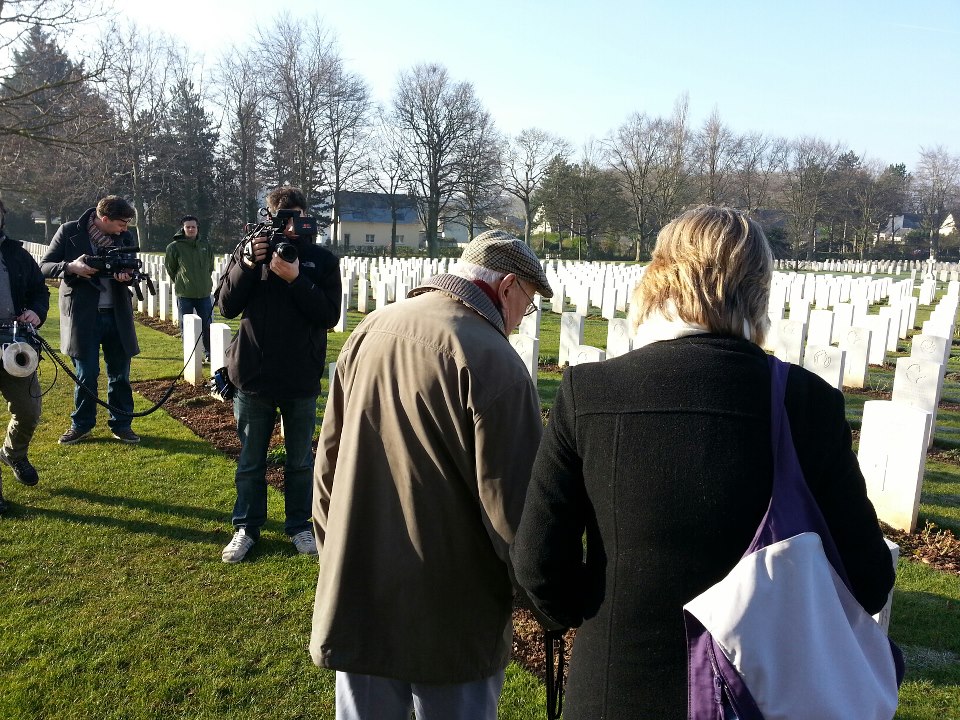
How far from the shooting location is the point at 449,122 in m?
48.4

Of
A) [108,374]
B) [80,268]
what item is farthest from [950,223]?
[80,268]

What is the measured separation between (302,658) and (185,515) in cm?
191

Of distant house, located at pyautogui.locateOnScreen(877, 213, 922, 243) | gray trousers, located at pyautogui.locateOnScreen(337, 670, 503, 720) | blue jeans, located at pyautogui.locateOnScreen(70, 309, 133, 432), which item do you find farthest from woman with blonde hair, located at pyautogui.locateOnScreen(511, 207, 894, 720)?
distant house, located at pyautogui.locateOnScreen(877, 213, 922, 243)

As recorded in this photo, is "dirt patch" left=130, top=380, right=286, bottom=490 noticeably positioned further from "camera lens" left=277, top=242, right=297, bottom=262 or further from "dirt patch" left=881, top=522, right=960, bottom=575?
"dirt patch" left=881, top=522, right=960, bottom=575

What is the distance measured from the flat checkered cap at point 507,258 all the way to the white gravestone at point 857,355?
8603 mm

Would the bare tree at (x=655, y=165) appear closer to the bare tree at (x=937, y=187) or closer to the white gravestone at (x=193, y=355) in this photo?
the bare tree at (x=937, y=187)

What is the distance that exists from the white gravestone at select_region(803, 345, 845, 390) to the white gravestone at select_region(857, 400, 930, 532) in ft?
9.10

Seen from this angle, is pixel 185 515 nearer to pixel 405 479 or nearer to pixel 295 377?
pixel 295 377

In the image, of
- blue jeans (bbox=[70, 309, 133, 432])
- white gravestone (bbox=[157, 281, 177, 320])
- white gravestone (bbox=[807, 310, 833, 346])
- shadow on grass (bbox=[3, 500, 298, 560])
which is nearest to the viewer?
shadow on grass (bbox=[3, 500, 298, 560])

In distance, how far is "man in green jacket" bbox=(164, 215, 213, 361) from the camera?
9.57m

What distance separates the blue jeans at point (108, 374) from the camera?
603 centimetres

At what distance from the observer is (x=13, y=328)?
4789 mm

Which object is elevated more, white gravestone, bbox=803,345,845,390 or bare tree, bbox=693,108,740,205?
bare tree, bbox=693,108,740,205

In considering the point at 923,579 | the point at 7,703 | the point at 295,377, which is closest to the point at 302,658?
the point at 7,703
